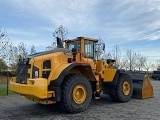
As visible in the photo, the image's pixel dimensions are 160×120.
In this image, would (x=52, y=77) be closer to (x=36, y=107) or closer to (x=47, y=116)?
(x=47, y=116)

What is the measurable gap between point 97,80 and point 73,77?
5.74 feet

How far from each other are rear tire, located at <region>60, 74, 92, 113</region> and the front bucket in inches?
164

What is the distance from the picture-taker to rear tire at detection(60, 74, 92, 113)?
27.6 ft

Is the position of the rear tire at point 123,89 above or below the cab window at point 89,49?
below

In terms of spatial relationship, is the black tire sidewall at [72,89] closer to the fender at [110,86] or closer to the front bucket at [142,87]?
the fender at [110,86]

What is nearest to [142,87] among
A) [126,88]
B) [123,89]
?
[126,88]

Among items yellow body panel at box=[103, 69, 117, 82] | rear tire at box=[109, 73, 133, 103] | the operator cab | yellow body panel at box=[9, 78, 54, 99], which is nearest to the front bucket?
rear tire at box=[109, 73, 133, 103]

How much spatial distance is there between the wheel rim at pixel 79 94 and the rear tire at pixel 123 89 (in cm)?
244

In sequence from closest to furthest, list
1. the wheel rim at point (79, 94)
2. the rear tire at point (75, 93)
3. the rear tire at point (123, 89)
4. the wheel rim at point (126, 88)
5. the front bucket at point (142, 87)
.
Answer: the rear tire at point (75, 93)
the wheel rim at point (79, 94)
the rear tire at point (123, 89)
the wheel rim at point (126, 88)
the front bucket at point (142, 87)

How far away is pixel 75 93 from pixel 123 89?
3.37 meters

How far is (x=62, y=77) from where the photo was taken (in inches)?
324

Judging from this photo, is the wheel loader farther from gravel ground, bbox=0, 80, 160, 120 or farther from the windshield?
gravel ground, bbox=0, 80, 160, 120

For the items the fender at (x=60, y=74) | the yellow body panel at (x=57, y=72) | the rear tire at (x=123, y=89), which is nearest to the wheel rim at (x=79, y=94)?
the fender at (x=60, y=74)

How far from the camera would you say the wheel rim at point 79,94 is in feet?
28.8
